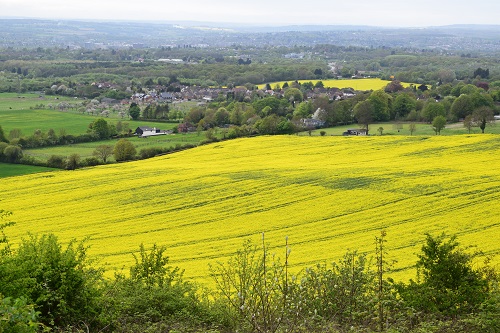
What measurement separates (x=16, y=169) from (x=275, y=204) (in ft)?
89.8

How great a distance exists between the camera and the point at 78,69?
16138 centimetres

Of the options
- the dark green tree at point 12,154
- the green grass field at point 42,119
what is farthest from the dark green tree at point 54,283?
Answer: the green grass field at point 42,119

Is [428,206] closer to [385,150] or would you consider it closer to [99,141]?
[385,150]

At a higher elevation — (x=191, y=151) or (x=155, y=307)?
(x=155, y=307)

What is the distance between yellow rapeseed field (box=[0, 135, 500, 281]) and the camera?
27.3 meters

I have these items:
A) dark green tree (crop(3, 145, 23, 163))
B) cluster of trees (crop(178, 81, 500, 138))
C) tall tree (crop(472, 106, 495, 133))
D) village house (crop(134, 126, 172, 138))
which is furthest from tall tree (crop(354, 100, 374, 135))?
dark green tree (crop(3, 145, 23, 163))

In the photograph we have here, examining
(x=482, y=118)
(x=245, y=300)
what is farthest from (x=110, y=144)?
(x=245, y=300)

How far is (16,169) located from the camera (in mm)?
52156

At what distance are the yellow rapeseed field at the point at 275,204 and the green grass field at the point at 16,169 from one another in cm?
466

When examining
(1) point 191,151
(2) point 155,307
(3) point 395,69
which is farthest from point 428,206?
(3) point 395,69

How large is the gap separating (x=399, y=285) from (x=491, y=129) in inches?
2092

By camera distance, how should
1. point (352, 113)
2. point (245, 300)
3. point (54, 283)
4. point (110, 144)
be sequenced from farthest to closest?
point (352, 113) < point (110, 144) < point (54, 283) < point (245, 300)

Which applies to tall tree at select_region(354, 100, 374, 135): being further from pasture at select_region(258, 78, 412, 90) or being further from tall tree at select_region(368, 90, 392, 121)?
pasture at select_region(258, 78, 412, 90)

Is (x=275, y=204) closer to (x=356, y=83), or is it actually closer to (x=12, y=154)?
(x=12, y=154)
